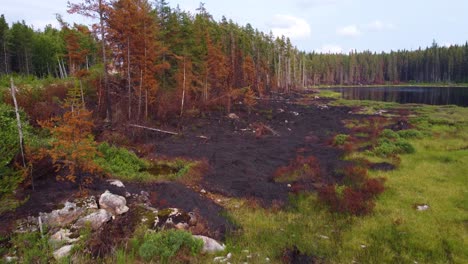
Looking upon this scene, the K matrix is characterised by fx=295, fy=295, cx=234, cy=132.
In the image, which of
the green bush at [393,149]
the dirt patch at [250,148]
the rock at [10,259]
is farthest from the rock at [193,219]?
the green bush at [393,149]

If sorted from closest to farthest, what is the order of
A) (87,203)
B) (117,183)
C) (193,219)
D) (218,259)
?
(218,259)
(87,203)
(193,219)
(117,183)

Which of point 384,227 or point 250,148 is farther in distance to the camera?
point 250,148

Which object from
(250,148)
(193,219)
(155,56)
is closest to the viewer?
(193,219)

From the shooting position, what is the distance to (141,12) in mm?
26750

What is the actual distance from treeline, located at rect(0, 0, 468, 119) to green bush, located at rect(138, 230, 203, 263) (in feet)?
65.9

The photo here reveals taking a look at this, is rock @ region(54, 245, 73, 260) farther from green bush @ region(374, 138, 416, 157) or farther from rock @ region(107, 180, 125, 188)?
green bush @ region(374, 138, 416, 157)

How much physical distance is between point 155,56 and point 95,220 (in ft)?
73.8

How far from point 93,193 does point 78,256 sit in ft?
14.5

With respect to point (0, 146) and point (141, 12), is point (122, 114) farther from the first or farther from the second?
point (0, 146)

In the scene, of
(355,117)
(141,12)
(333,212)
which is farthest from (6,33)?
(333,212)

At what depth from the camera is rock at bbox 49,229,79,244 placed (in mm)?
8320

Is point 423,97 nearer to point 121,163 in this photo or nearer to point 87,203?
point 121,163

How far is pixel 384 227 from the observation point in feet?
37.1

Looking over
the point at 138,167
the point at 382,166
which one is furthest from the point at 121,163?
the point at 382,166
